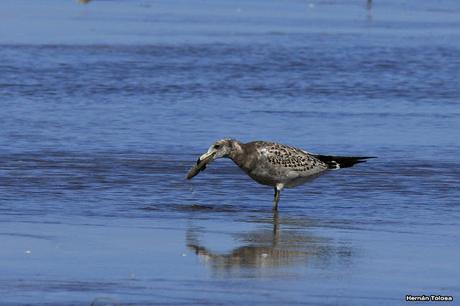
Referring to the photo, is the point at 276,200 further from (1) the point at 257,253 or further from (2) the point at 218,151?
(1) the point at 257,253

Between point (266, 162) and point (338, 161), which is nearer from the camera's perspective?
point (266, 162)

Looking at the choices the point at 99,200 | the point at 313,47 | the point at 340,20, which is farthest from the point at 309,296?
the point at 340,20

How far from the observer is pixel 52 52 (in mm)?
23844

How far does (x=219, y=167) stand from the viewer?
44.4ft

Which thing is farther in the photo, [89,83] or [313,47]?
[313,47]

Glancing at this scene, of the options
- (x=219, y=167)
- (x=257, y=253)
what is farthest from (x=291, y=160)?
(x=257, y=253)

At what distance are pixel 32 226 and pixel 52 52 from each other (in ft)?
46.1

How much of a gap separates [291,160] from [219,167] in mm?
2190

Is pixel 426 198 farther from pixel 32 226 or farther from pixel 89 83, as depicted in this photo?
pixel 89 83

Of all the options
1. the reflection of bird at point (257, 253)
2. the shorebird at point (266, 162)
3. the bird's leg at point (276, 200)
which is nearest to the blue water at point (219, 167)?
the reflection of bird at point (257, 253)

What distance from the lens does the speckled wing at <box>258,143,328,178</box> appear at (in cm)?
1139

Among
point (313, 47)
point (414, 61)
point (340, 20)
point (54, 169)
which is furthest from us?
point (340, 20)

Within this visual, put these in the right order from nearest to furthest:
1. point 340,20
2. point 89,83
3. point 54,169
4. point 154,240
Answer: point 154,240 < point 54,169 < point 89,83 < point 340,20

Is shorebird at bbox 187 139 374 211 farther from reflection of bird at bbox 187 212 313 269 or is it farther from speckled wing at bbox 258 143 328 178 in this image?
reflection of bird at bbox 187 212 313 269
